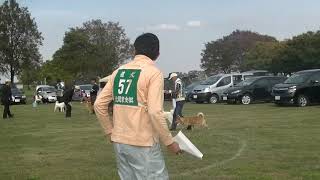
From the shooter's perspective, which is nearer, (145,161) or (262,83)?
(145,161)

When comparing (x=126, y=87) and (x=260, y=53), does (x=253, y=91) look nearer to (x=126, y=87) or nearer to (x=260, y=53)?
(x=126, y=87)

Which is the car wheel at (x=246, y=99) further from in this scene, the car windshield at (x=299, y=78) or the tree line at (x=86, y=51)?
the tree line at (x=86, y=51)

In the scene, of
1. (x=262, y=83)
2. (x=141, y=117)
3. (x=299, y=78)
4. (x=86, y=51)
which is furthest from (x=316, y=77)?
(x=86, y=51)

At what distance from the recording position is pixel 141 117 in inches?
200

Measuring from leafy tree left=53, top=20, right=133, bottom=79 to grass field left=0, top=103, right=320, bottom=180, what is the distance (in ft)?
215

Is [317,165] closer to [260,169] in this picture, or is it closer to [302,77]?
[260,169]

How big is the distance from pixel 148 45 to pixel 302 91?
963 inches

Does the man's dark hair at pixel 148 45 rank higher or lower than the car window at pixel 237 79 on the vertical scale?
lower

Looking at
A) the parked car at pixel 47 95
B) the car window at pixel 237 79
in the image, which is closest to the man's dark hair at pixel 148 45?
the car window at pixel 237 79

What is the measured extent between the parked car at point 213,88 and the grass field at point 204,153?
1853 centimetres

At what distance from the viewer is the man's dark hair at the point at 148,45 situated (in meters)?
5.16

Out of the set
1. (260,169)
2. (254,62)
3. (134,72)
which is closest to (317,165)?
(260,169)

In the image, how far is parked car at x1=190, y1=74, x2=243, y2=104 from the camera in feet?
124

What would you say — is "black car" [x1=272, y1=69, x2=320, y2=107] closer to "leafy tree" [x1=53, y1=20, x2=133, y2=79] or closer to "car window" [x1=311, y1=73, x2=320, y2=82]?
"car window" [x1=311, y1=73, x2=320, y2=82]
